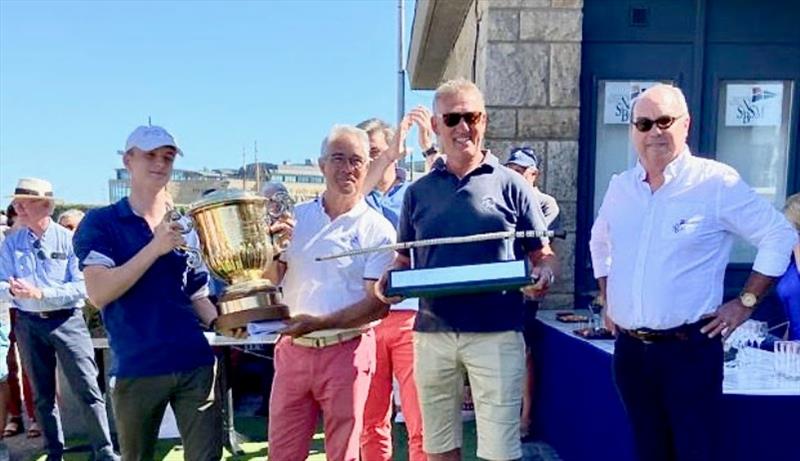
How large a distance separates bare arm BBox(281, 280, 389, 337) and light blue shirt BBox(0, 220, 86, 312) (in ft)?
7.26

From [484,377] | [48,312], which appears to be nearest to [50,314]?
[48,312]

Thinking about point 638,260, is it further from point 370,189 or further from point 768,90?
point 768,90

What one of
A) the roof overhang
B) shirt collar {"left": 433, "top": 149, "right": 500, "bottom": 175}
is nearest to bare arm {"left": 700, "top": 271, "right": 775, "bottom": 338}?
shirt collar {"left": 433, "top": 149, "right": 500, "bottom": 175}

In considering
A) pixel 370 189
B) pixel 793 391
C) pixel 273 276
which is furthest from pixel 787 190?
pixel 273 276

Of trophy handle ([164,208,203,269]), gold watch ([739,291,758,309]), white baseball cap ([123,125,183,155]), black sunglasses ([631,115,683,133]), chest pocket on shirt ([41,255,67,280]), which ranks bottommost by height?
chest pocket on shirt ([41,255,67,280])

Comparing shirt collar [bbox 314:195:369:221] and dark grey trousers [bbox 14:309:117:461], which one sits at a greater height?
shirt collar [bbox 314:195:369:221]

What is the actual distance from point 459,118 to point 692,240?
86 cm

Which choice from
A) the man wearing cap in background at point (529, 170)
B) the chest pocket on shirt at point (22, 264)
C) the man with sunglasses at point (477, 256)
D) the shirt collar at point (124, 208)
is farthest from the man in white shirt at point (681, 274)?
the chest pocket on shirt at point (22, 264)

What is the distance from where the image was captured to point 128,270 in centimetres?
194

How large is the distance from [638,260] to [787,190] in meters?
2.80

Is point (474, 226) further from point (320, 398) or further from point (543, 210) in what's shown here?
point (543, 210)

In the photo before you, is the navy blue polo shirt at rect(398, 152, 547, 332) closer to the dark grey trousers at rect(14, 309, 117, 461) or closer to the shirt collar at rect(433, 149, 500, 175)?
the shirt collar at rect(433, 149, 500, 175)

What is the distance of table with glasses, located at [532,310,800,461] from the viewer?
2.25 meters

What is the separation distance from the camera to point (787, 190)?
4.25 m
